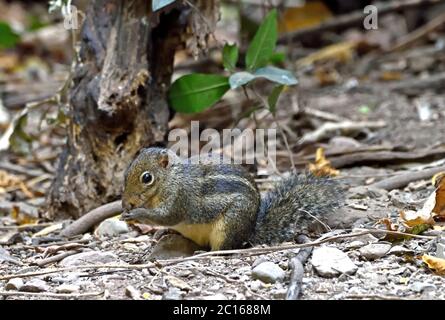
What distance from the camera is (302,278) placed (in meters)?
3.51

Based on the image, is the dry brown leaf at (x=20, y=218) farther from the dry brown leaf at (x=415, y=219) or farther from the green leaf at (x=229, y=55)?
the dry brown leaf at (x=415, y=219)

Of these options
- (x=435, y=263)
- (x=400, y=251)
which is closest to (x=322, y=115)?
(x=400, y=251)

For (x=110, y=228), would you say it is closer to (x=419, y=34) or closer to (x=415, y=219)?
(x=415, y=219)

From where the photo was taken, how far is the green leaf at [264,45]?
17.5 feet

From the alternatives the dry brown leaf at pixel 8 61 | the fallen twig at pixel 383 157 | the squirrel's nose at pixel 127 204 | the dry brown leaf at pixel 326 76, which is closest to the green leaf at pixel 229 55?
the fallen twig at pixel 383 157

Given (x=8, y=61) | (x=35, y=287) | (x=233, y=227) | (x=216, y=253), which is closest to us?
(x=35, y=287)

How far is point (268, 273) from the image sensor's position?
3.54 m

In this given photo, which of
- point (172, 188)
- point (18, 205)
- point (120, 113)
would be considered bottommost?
point (18, 205)

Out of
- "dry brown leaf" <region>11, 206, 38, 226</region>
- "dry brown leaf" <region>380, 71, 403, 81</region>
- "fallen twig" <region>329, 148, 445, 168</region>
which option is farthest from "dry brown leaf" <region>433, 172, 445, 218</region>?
"dry brown leaf" <region>380, 71, 403, 81</region>

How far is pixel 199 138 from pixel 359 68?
10.00 ft

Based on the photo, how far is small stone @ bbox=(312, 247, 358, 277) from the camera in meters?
3.61

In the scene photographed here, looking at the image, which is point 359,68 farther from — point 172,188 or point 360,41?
point 172,188

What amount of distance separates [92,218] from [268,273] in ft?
5.39
